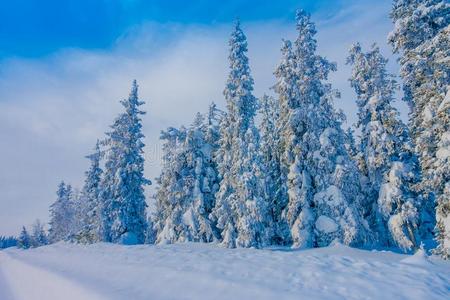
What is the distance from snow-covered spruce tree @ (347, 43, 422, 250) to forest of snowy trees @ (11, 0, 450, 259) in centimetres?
8

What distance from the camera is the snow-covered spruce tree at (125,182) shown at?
28.5m

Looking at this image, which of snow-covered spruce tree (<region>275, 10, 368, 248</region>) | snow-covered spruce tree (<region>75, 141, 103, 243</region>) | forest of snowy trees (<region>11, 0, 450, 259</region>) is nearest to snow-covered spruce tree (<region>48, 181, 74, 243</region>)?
snow-covered spruce tree (<region>75, 141, 103, 243</region>)

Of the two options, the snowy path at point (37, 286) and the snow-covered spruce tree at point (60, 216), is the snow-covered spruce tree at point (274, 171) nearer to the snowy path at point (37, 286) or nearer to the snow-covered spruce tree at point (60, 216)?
the snowy path at point (37, 286)

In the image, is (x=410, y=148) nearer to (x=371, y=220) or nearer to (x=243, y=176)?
(x=371, y=220)

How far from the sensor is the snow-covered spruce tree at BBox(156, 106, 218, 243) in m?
25.2

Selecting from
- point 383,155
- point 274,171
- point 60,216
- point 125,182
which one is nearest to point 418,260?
point 383,155

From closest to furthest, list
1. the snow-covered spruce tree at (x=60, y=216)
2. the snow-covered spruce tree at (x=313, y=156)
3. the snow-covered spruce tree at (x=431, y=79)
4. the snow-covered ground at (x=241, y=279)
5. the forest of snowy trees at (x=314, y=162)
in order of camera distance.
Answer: the snow-covered ground at (x=241, y=279) < the snow-covered spruce tree at (x=431, y=79) < the forest of snowy trees at (x=314, y=162) < the snow-covered spruce tree at (x=313, y=156) < the snow-covered spruce tree at (x=60, y=216)

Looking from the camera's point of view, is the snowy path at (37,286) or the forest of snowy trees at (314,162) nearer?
the snowy path at (37,286)

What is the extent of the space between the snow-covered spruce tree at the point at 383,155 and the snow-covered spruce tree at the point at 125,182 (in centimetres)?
2008

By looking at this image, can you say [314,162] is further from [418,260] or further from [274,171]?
[418,260]

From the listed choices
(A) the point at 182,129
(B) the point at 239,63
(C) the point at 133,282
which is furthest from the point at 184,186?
(C) the point at 133,282

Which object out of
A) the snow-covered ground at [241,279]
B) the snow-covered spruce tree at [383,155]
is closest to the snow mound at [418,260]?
the snow-covered ground at [241,279]

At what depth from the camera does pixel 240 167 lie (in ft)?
71.1

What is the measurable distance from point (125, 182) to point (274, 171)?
1400cm
